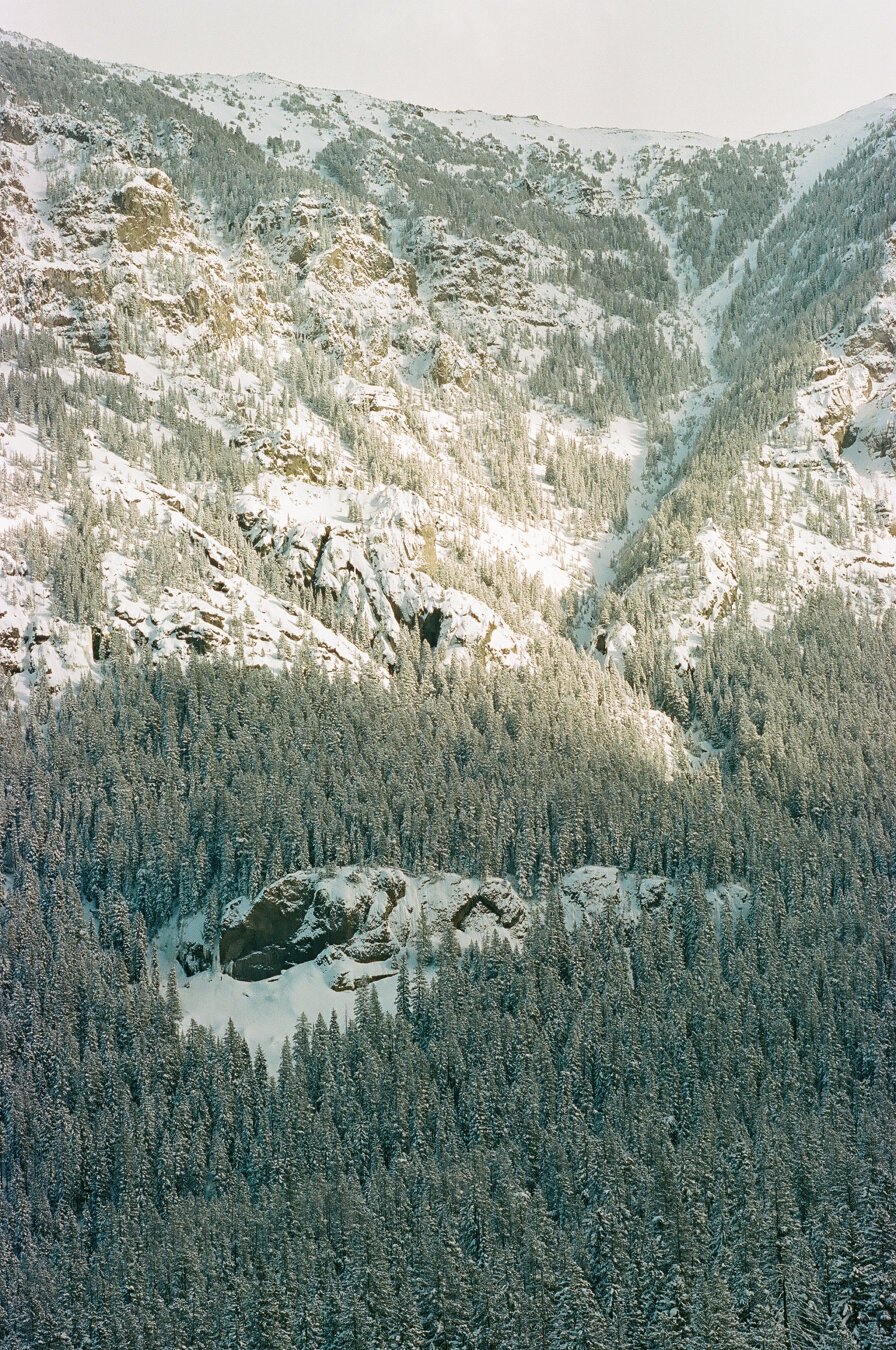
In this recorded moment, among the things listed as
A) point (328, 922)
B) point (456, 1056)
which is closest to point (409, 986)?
point (328, 922)

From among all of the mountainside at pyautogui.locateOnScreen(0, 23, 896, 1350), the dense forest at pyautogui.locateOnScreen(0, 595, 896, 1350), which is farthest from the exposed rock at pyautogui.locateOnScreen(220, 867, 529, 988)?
the dense forest at pyautogui.locateOnScreen(0, 595, 896, 1350)

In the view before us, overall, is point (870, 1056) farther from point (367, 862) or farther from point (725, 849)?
point (367, 862)

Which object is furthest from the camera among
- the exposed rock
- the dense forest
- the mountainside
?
the exposed rock

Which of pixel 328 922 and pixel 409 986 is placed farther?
pixel 328 922

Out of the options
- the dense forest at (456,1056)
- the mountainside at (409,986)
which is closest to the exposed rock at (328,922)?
the mountainside at (409,986)

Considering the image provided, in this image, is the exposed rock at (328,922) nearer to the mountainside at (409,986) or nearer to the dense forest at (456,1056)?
the mountainside at (409,986)

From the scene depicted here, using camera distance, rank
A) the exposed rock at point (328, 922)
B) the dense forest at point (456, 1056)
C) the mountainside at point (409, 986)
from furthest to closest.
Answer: the exposed rock at point (328, 922)
the mountainside at point (409, 986)
the dense forest at point (456, 1056)

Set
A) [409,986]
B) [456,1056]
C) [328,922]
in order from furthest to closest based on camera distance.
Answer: [328,922], [409,986], [456,1056]

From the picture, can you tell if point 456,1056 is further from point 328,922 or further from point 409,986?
point 328,922

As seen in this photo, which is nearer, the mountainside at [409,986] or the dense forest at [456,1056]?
the dense forest at [456,1056]

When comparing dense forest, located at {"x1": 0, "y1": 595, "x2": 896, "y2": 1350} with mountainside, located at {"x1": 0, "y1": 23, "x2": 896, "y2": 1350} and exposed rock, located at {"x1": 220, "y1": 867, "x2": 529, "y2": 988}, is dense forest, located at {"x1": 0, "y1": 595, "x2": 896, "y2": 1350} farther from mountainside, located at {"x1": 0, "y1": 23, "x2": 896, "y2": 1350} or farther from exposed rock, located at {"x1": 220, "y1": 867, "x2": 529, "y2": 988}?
exposed rock, located at {"x1": 220, "y1": 867, "x2": 529, "y2": 988}

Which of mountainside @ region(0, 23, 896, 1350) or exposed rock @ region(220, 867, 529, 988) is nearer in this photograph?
mountainside @ region(0, 23, 896, 1350)

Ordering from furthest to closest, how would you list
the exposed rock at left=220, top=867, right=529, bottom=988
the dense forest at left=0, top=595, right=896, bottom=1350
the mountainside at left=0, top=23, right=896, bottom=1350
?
the exposed rock at left=220, top=867, right=529, bottom=988, the mountainside at left=0, top=23, right=896, bottom=1350, the dense forest at left=0, top=595, right=896, bottom=1350
